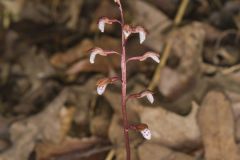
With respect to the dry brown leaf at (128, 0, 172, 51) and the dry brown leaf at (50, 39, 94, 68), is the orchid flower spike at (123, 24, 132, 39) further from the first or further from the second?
the dry brown leaf at (50, 39, 94, 68)

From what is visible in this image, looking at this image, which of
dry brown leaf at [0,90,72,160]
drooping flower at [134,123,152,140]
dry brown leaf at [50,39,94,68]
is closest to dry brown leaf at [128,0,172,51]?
dry brown leaf at [50,39,94,68]

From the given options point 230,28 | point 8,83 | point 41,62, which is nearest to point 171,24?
point 230,28

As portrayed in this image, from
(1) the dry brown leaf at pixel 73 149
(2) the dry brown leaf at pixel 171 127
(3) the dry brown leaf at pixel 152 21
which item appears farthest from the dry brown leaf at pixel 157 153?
(3) the dry brown leaf at pixel 152 21

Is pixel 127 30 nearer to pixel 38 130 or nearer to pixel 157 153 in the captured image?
pixel 157 153

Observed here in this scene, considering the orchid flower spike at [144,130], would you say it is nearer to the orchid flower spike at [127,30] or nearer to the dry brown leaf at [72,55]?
the orchid flower spike at [127,30]

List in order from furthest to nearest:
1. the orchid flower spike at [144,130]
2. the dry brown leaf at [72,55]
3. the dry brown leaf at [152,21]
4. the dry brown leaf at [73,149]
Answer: the dry brown leaf at [72,55] → the dry brown leaf at [152,21] → the dry brown leaf at [73,149] → the orchid flower spike at [144,130]

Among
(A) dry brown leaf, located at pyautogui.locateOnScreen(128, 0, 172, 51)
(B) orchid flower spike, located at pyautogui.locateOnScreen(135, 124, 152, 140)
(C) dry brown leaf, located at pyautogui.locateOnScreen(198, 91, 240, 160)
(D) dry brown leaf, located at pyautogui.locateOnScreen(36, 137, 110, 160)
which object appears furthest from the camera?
(A) dry brown leaf, located at pyautogui.locateOnScreen(128, 0, 172, 51)
